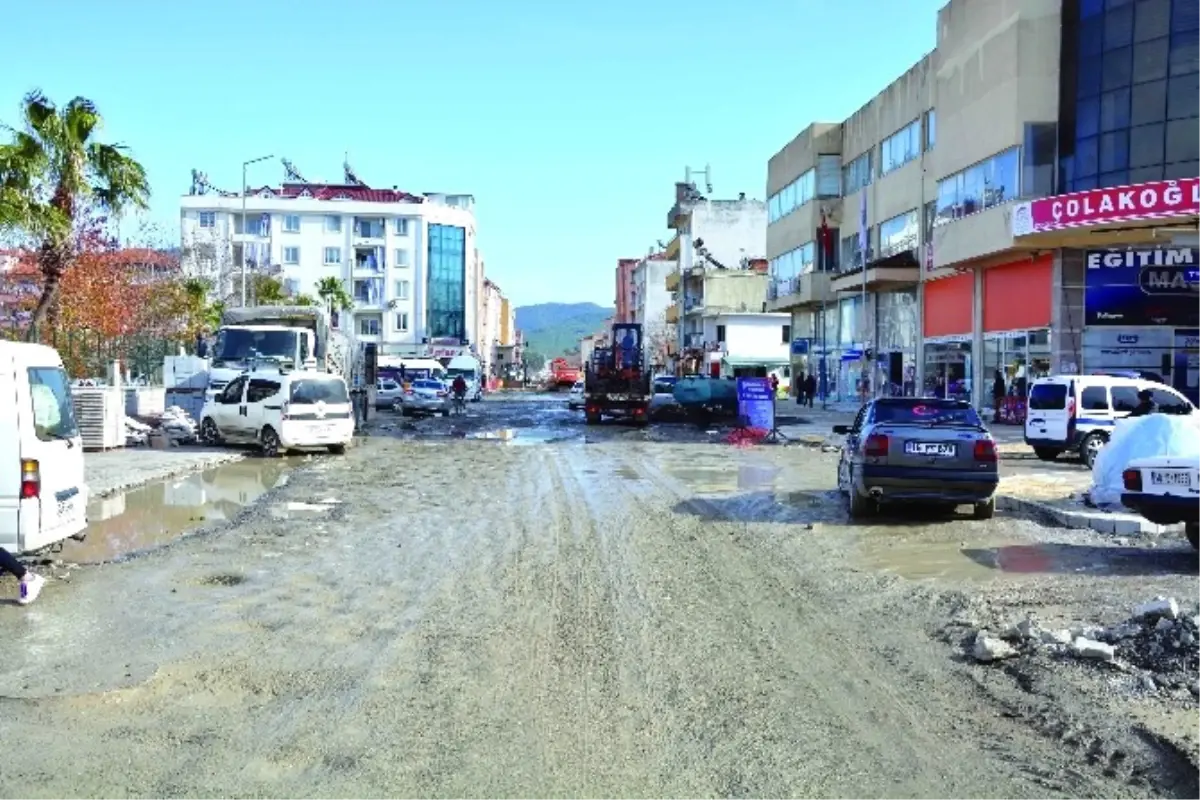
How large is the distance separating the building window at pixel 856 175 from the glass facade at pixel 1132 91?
18419mm

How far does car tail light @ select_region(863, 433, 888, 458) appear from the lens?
543 inches

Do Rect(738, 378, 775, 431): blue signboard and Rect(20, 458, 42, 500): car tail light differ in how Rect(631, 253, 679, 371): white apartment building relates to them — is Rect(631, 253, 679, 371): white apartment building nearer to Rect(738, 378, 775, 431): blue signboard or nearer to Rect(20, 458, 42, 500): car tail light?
Rect(738, 378, 775, 431): blue signboard

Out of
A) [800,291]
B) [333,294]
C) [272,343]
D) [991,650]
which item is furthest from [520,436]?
[333,294]

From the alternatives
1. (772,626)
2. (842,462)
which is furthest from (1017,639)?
(842,462)

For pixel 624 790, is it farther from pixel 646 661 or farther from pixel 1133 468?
pixel 1133 468

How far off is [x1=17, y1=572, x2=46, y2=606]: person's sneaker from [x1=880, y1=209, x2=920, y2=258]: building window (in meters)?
41.2

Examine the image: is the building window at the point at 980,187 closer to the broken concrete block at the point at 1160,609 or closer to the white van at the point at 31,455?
the broken concrete block at the point at 1160,609

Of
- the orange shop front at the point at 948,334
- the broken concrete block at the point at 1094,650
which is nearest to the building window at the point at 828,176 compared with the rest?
the orange shop front at the point at 948,334

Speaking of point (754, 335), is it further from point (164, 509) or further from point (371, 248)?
point (164, 509)

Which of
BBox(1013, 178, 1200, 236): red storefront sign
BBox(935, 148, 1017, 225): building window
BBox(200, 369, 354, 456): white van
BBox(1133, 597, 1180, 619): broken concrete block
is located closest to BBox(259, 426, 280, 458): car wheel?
BBox(200, 369, 354, 456): white van

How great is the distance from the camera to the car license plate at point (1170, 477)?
10.6 meters

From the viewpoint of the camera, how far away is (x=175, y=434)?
2617 cm

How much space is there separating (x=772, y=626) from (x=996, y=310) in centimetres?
3314

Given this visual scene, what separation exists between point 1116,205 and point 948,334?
1356 cm
